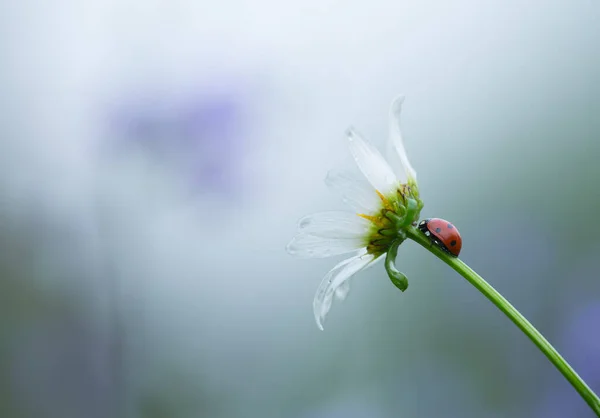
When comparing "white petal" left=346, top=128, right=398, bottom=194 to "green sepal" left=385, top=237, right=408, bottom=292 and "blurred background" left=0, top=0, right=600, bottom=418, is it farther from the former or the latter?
"blurred background" left=0, top=0, right=600, bottom=418

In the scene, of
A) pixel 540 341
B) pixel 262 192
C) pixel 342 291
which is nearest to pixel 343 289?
pixel 342 291

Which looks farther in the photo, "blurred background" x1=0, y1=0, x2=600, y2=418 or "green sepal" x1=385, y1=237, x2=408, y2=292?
"blurred background" x1=0, y1=0, x2=600, y2=418

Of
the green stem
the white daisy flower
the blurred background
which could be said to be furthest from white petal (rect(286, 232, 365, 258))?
the blurred background

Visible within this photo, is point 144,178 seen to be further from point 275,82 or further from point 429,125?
point 429,125

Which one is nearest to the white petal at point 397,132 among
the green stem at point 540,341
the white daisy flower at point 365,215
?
the white daisy flower at point 365,215

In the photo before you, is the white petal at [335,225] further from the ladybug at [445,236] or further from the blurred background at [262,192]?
the blurred background at [262,192]

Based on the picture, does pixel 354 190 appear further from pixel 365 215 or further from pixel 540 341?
pixel 540 341

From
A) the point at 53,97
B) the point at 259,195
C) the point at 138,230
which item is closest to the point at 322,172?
the point at 259,195
